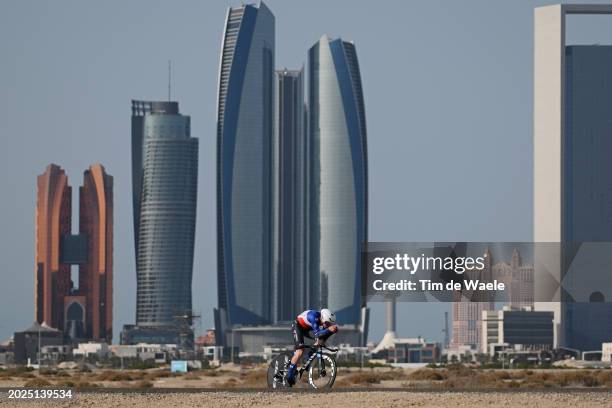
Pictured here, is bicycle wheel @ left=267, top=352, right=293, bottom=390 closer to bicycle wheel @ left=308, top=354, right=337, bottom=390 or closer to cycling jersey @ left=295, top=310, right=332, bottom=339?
bicycle wheel @ left=308, top=354, right=337, bottom=390

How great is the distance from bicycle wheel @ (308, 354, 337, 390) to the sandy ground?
1480mm

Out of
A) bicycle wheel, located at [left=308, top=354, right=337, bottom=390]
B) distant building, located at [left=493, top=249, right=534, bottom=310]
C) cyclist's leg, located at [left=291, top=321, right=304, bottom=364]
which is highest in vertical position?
distant building, located at [left=493, top=249, right=534, bottom=310]

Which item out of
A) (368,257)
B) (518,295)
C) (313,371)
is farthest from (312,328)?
(518,295)

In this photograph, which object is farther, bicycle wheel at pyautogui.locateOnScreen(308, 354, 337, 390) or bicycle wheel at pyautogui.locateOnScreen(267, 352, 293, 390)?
bicycle wheel at pyautogui.locateOnScreen(267, 352, 293, 390)

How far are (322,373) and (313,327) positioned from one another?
148cm

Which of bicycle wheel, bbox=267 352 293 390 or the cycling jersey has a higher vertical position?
the cycling jersey

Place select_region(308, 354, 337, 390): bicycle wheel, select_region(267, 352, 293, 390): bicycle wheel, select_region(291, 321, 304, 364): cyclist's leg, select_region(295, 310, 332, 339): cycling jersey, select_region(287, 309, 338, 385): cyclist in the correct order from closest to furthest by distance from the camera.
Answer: select_region(287, 309, 338, 385): cyclist → select_region(295, 310, 332, 339): cycling jersey → select_region(291, 321, 304, 364): cyclist's leg → select_region(308, 354, 337, 390): bicycle wheel → select_region(267, 352, 293, 390): bicycle wheel

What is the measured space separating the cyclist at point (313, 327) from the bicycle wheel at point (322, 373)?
435 millimetres

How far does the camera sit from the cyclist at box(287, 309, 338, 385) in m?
35.7

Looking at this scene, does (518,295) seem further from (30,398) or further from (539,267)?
(30,398)

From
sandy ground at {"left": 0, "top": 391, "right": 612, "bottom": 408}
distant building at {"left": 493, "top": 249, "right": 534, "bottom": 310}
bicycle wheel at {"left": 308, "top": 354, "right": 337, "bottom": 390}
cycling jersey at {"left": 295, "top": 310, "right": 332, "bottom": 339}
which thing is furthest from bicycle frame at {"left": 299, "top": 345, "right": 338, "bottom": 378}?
distant building at {"left": 493, "top": 249, "right": 534, "bottom": 310}

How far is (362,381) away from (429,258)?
1767 centimetres

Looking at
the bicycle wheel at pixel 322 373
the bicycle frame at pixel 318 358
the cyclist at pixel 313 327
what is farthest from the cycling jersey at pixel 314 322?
the bicycle wheel at pixel 322 373

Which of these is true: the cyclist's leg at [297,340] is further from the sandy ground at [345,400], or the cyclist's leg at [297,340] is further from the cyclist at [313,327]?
the sandy ground at [345,400]
